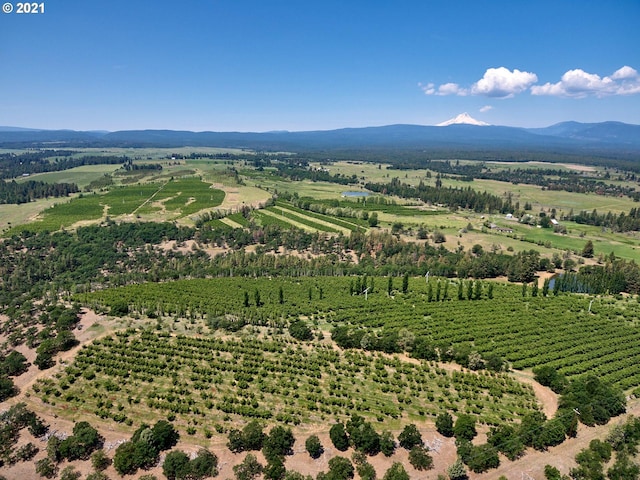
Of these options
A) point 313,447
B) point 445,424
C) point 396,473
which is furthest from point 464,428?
point 313,447

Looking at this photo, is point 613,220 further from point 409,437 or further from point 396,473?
point 396,473

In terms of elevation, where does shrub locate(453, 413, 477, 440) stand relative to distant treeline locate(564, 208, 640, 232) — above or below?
below

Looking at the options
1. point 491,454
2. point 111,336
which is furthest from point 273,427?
point 111,336

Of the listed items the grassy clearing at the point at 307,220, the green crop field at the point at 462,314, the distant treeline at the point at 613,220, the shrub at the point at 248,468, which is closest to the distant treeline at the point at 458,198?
the distant treeline at the point at 613,220

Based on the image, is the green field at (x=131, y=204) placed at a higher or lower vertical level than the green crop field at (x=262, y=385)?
higher

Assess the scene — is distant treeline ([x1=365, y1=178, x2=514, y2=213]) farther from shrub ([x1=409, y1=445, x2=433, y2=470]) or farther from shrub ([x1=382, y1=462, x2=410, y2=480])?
shrub ([x1=382, y1=462, x2=410, y2=480])

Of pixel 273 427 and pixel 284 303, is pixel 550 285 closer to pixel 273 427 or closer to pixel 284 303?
pixel 284 303

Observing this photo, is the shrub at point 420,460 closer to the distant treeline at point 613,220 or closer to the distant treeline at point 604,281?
the distant treeline at point 604,281

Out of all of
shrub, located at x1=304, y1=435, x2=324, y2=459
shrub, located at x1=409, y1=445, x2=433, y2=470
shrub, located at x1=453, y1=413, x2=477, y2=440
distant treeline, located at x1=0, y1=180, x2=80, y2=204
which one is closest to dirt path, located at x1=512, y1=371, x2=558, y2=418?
shrub, located at x1=453, y1=413, x2=477, y2=440

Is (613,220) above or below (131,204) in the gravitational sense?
below

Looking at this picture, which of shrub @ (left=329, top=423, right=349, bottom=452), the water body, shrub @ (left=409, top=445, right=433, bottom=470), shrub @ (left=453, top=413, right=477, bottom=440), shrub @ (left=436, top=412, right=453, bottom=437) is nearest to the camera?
shrub @ (left=409, top=445, right=433, bottom=470)
